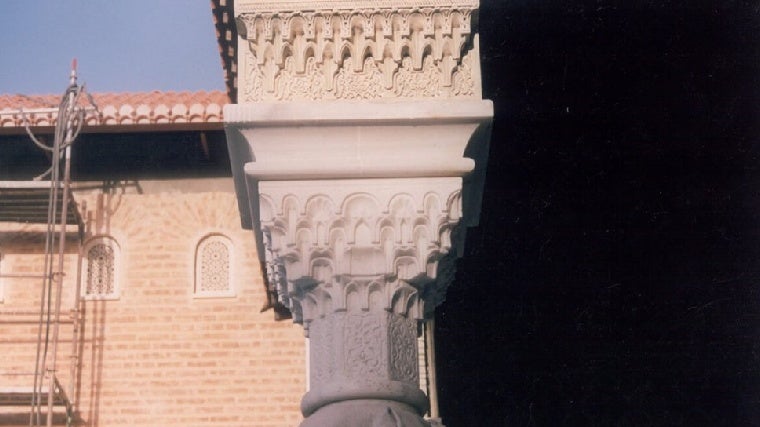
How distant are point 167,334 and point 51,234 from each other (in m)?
1.21

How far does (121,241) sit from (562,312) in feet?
12.0

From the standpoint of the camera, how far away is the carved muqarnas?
2.85m

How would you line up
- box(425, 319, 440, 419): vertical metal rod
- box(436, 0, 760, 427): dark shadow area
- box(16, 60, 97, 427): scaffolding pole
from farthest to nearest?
box(16, 60, 97, 427): scaffolding pole → box(425, 319, 440, 419): vertical metal rod → box(436, 0, 760, 427): dark shadow area

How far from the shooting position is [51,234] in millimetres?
7723

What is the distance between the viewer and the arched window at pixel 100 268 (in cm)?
812

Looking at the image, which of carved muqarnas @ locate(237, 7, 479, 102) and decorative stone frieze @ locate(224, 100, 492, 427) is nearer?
decorative stone frieze @ locate(224, 100, 492, 427)

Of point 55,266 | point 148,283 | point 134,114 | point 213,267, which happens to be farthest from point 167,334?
point 134,114

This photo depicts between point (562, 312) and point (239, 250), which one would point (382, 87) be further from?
point (239, 250)

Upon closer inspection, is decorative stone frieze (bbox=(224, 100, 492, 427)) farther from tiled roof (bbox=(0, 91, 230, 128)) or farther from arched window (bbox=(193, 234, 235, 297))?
arched window (bbox=(193, 234, 235, 297))

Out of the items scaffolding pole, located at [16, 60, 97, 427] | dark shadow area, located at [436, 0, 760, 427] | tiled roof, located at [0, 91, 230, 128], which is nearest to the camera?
dark shadow area, located at [436, 0, 760, 427]

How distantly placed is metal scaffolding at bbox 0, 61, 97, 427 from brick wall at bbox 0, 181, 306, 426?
0.32ft

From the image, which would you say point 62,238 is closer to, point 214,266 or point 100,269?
point 100,269

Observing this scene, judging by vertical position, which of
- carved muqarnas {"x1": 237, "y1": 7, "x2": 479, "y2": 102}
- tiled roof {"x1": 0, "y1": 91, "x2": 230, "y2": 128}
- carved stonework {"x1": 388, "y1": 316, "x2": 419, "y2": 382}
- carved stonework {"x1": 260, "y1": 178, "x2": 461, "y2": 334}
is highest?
tiled roof {"x1": 0, "y1": 91, "x2": 230, "y2": 128}

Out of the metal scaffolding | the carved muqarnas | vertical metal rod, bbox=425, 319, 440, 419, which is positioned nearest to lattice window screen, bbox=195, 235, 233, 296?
the metal scaffolding
